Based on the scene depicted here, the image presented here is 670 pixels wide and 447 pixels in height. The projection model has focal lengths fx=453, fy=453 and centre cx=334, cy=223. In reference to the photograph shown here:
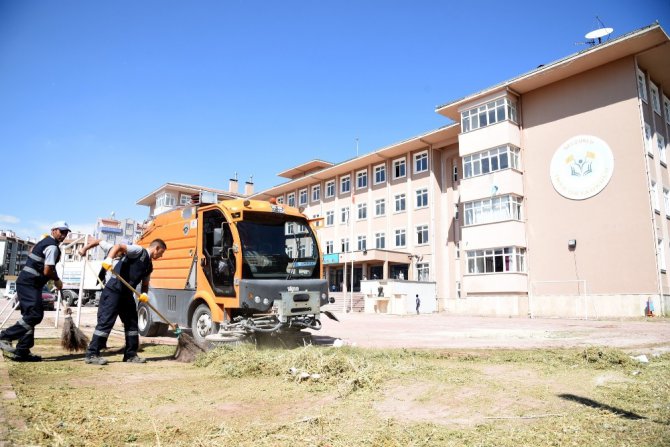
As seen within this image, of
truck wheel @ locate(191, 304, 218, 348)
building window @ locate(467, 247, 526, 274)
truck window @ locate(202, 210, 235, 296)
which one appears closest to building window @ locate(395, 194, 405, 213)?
building window @ locate(467, 247, 526, 274)

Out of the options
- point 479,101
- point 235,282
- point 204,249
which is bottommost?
point 235,282

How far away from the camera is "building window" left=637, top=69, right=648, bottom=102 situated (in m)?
25.7

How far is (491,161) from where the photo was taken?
101 ft

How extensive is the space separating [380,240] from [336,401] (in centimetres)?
3792

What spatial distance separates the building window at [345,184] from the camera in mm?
46375

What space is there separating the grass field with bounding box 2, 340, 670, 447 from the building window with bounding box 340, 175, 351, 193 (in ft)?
130

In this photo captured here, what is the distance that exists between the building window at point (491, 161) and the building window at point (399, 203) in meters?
8.92

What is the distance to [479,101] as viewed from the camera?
31875 mm

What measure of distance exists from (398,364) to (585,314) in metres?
23.2

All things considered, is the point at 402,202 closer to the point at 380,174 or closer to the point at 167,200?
the point at 380,174

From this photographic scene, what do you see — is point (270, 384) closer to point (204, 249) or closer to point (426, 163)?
point (204, 249)

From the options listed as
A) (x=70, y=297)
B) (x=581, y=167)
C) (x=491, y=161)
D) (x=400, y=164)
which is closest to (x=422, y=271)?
(x=400, y=164)

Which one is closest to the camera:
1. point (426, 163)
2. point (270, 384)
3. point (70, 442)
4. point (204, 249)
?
point (70, 442)

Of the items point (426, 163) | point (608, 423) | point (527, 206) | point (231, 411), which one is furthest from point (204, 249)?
point (426, 163)
